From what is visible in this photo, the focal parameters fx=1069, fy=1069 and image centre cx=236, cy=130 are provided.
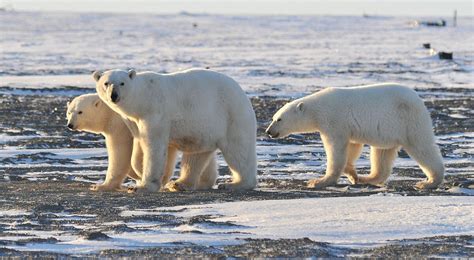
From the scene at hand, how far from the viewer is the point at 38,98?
20.5 meters

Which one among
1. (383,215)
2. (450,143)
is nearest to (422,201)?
(383,215)

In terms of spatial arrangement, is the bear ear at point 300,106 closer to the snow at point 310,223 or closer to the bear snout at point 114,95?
the bear snout at point 114,95

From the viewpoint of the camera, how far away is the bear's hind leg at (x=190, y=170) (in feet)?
32.5

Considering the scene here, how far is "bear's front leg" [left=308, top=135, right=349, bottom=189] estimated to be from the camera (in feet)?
33.2

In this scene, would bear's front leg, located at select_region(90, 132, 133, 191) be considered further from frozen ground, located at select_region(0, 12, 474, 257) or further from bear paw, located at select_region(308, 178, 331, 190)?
bear paw, located at select_region(308, 178, 331, 190)

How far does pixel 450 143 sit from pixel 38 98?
9.35 metres

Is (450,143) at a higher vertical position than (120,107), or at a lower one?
lower

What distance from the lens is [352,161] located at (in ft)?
35.0

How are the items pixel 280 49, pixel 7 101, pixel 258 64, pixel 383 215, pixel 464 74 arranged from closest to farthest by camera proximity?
pixel 383 215 < pixel 7 101 < pixel 464 74 < pixel 258 64 < pixel 280 49

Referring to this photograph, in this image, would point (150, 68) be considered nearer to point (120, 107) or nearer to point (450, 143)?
point (450, 143)

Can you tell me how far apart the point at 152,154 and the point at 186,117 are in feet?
1.65

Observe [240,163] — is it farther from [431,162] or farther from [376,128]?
[431,162]

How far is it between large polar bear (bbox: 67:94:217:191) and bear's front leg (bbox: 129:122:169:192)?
417 millimetres

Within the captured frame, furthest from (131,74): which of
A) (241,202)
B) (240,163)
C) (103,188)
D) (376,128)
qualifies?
(376,128)
